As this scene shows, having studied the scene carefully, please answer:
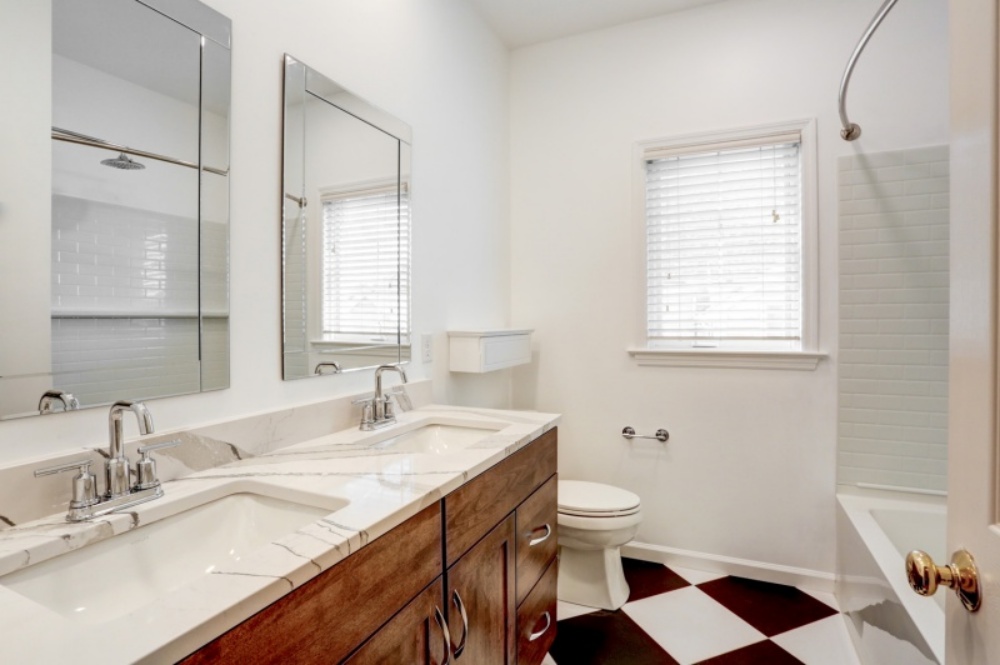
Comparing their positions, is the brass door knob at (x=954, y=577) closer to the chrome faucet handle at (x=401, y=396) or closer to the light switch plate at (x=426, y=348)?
the chrome faucet handle at (x=401, y=396)

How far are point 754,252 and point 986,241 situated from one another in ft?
6.13

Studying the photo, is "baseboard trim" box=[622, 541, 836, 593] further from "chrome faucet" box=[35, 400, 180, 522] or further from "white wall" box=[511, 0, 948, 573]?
"chrome faucet" box=[35, 400, 180, 522]

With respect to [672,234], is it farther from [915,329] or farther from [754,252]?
[915,329]

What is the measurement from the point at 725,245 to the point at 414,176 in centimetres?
142

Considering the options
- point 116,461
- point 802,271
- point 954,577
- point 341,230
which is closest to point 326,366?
point 341,230

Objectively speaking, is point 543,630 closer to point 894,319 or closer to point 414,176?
point 414,176

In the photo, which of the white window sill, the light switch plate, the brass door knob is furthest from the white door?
the white window sill

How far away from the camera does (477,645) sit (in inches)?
46.3

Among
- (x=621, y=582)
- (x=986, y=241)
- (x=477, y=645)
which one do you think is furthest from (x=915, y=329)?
(x=477, y=645)

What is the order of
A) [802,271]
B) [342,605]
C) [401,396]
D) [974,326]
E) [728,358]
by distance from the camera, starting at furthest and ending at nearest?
[728,358]
[802,271]
[401,396]
[342,605]
[974,326]

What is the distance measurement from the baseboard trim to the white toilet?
32 cm

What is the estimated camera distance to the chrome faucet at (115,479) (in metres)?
0.85

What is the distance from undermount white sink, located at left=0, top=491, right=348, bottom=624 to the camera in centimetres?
75

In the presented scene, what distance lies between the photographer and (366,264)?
1.72 m
